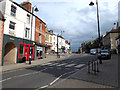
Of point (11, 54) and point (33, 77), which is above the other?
point (11, 54)

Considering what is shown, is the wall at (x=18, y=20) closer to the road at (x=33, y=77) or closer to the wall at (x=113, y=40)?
the road at (x=33, y=77)

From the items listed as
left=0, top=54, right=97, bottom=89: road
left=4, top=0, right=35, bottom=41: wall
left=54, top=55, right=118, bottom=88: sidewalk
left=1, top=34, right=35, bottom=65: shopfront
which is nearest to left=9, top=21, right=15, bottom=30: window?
left=4, top=0, right=35, bottom=41: wall

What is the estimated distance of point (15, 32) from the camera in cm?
1465

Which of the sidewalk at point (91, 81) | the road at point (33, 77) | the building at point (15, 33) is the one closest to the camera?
the sidewalk at point (91, 81)

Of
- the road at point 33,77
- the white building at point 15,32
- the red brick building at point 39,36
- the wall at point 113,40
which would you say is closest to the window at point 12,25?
the white building at point 15,32

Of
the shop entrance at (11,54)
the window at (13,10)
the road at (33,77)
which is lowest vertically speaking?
the road at (33,77)

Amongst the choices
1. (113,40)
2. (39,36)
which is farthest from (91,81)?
(113,40)

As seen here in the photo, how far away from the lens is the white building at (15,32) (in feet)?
42.9

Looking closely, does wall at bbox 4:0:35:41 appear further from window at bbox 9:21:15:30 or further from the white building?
window at bbox 9:21:15:30

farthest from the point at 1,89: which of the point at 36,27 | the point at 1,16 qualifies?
the point at 36,27

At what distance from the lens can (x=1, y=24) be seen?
40.2 ft

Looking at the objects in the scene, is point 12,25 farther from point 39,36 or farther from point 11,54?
point 39,36

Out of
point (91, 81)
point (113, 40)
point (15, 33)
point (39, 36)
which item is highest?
point (113, 40)

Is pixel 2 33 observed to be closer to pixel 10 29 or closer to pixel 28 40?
pixel 10 29
